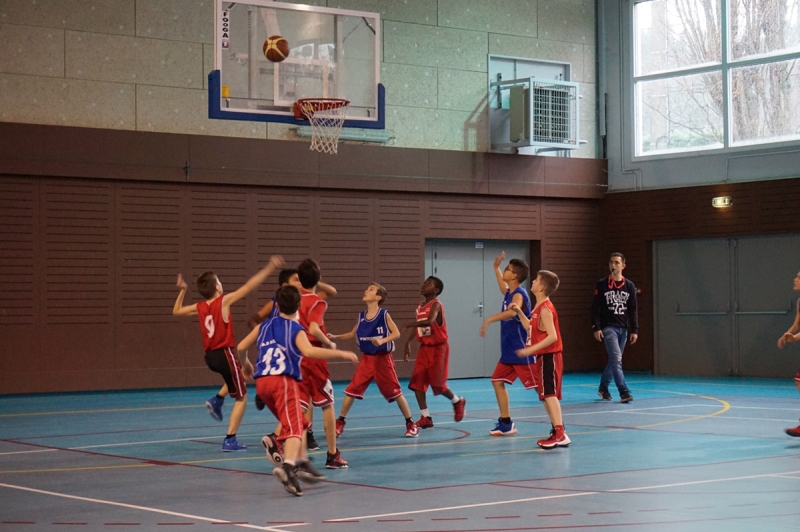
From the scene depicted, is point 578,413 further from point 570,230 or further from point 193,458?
point 570,230

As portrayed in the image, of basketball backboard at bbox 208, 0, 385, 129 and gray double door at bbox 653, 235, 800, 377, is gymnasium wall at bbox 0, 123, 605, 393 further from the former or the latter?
basketball backboard at bbox 208, 0, 385, 129

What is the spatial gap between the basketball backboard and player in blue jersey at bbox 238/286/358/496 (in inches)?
318

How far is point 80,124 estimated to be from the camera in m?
18.2

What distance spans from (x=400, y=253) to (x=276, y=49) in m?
7.26

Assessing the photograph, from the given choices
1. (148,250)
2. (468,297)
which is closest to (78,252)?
(148,250)

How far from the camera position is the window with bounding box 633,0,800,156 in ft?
68.0

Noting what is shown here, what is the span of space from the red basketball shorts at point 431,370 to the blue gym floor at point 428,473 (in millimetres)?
565

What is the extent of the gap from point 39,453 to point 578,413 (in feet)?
23.4

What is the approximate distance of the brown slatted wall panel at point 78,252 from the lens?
18062 millimetres

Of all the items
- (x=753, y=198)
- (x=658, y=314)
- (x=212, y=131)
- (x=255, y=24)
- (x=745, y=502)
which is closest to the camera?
(x=745, y=502)

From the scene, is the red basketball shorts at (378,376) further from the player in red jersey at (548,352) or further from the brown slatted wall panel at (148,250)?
the brown slatted wall panel at (148,250)

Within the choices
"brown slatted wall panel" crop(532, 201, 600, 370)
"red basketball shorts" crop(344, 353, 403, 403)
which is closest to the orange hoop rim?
"red basketball shorts" crop(344, 353, 403, 403)

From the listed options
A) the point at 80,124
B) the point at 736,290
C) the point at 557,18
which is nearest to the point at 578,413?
the point at 736,290

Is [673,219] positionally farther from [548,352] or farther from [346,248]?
[548,352]
